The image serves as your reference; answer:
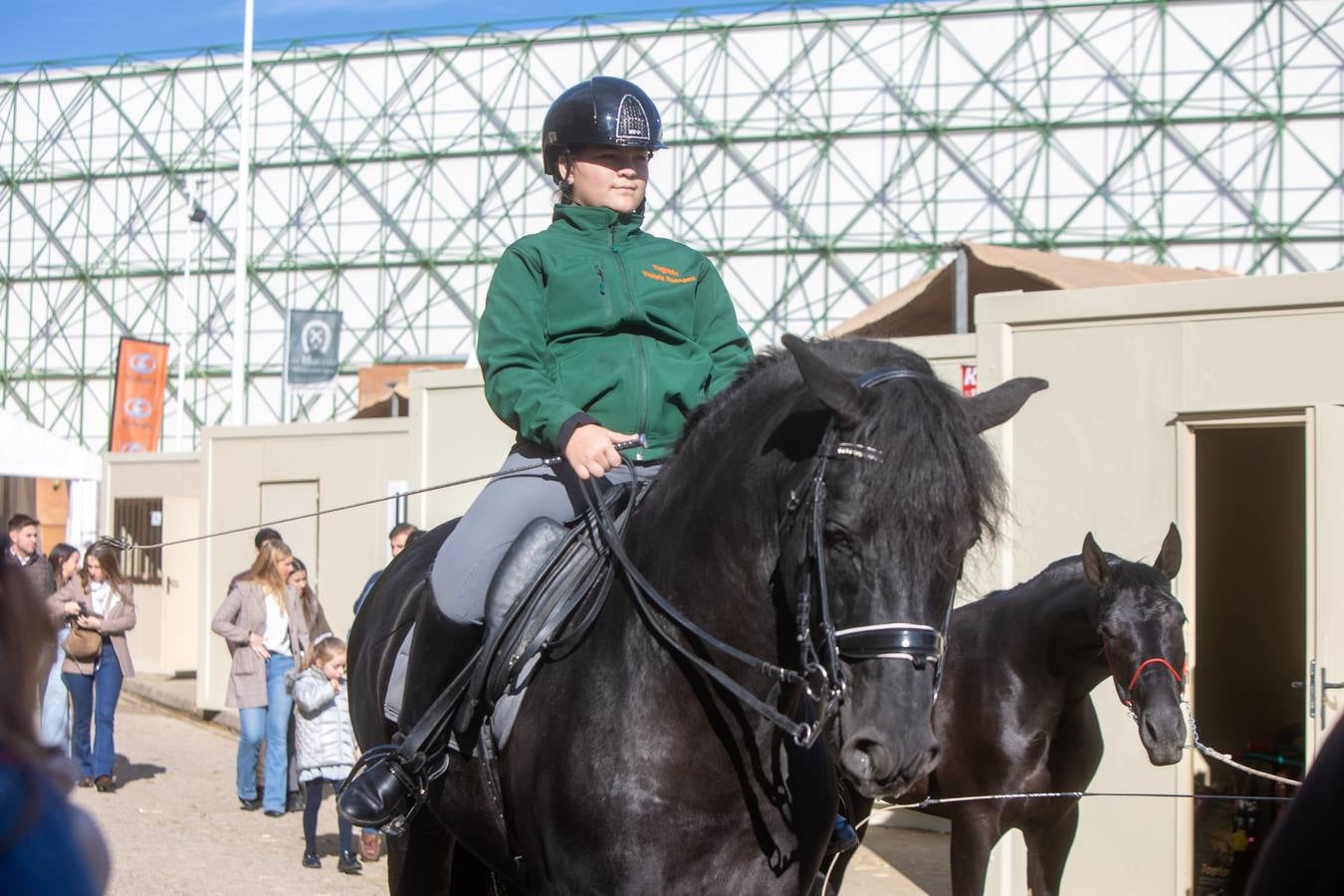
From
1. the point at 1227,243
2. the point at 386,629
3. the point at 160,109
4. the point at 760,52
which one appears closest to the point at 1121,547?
the point at 386,629

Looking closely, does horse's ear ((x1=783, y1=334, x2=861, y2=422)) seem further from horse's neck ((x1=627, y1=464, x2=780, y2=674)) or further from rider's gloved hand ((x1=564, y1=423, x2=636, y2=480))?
rider's gloved hand ((x1=564, y1=423, x2=636, y2=480))

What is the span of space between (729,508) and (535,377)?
2.65 ft

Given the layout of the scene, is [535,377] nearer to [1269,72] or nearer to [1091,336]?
[1091,336]

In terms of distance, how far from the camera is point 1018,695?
696cm

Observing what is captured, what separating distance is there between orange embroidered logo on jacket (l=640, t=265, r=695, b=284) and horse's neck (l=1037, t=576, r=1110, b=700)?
10.8ft

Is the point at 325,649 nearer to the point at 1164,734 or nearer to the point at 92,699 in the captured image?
the point at 92,699

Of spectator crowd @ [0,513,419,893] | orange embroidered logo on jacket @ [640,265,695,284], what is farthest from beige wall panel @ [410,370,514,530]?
orange embroidered logo on jacket @ [640,265,695,284]

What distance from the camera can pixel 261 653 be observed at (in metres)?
11.8

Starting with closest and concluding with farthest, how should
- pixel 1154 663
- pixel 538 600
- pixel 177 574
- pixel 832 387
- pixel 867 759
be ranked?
1. pixel 867 759
2. pixel 832 387
3. pixel 538 600
4. pixel 1154 663
5. pixel 177 574

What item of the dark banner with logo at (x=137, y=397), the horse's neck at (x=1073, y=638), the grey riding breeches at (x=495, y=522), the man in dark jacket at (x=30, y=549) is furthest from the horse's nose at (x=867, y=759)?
the dark banner with logo at (x=137, y=397)

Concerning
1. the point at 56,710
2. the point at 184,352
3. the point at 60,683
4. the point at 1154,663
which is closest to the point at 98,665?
the point at 60,683

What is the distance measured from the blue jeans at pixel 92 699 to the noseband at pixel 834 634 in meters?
10.6

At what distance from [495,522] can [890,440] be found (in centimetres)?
→ 142

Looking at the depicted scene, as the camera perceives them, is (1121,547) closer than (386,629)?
No
